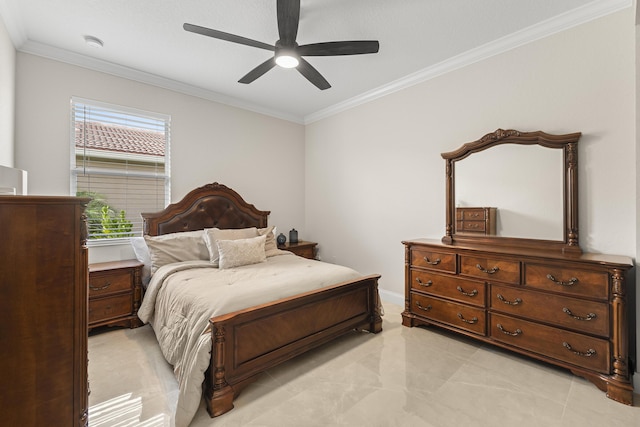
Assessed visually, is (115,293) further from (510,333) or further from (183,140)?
(510,333)

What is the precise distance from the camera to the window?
3.10 m

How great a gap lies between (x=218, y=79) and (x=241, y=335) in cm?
304

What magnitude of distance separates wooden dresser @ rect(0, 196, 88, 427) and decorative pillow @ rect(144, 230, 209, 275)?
197 centimetres

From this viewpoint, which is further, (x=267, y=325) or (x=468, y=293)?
(x=468, y=293)

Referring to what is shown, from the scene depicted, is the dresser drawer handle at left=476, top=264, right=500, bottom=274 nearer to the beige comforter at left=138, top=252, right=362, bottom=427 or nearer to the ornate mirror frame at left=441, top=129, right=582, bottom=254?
the ornate mirror frame at left=441, top=129, right=582, bottom=254

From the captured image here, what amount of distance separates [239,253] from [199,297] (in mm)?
1015

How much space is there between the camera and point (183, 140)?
3.75 metres

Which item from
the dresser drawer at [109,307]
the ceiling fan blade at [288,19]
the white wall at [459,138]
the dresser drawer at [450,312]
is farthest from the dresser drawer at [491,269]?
the dresser drawer at [109,307]

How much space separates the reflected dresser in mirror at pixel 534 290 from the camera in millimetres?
1953

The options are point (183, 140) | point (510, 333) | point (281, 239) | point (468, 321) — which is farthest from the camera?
point (281, 239)

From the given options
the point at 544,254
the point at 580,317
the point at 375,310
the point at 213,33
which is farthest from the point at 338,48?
the point at 580,317

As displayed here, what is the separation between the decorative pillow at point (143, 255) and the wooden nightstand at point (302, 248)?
173 cm

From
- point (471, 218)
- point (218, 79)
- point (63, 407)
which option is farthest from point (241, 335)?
point (218, 79)

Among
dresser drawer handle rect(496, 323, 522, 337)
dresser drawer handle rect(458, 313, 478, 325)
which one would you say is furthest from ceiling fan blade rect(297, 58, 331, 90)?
dresser drawer handle rect(496, 323, 522, 337)
